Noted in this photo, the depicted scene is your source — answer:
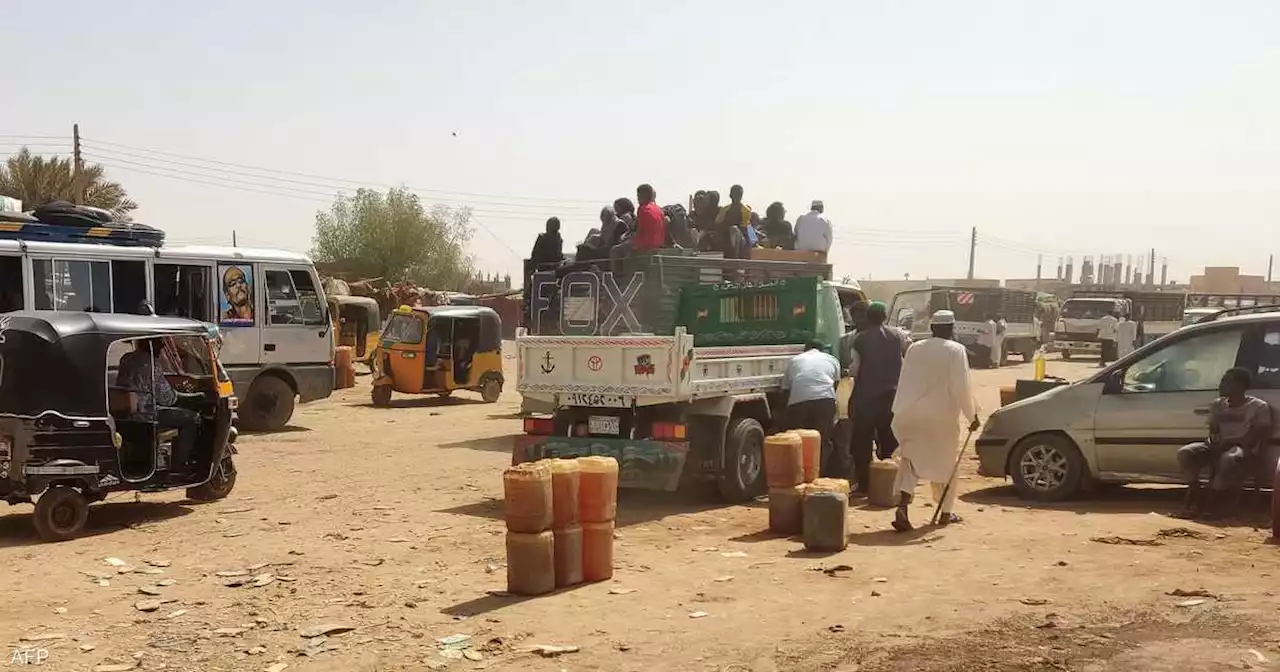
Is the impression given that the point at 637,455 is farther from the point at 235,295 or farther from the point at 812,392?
the point at 235,295

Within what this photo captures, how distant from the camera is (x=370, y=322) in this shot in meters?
29.2

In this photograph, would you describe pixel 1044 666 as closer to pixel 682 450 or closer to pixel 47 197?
pixel 682 450

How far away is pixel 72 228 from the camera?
1347cm

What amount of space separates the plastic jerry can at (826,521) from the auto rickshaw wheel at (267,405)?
1013 cm

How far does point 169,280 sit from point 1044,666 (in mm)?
12499

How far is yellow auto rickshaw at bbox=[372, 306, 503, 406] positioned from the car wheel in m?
12.3

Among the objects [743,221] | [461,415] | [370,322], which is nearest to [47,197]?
[370,322]

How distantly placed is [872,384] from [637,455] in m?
2.19

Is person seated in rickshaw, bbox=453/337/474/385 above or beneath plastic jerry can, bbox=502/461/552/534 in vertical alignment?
beneath

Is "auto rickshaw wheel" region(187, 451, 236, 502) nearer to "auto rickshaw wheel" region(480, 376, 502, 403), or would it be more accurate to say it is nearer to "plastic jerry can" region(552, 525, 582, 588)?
"plastic jerry can" region(552, 525, 582, 588)

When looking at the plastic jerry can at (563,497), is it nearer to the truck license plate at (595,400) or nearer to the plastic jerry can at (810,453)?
the plastic jerry can at (810,453)

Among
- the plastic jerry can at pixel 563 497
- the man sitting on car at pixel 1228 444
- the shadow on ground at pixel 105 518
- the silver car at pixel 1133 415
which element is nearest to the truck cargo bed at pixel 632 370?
the silver car at pixel 1133 415

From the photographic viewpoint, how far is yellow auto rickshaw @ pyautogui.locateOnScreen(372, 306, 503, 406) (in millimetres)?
20078

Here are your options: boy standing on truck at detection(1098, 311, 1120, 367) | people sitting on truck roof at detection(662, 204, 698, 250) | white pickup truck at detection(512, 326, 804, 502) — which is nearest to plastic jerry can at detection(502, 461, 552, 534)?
white pickup truck at detection(512, 326, 804, 502)
